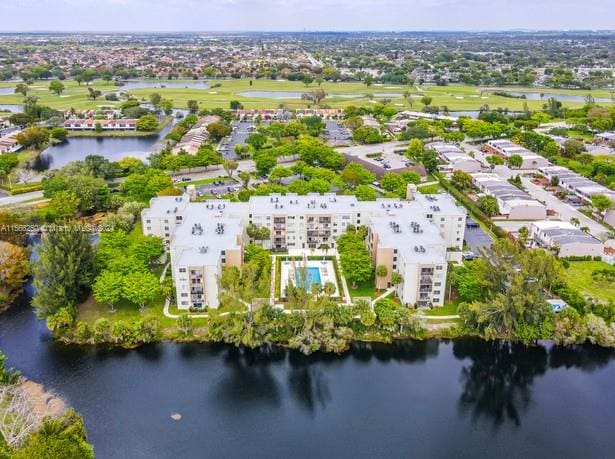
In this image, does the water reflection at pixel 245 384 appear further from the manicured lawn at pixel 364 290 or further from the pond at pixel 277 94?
the pond at pixel 277 94

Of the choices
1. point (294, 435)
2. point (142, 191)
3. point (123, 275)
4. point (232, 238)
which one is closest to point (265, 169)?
point (142, 191)

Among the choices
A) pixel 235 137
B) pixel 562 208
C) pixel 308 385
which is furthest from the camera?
pixel 235 137

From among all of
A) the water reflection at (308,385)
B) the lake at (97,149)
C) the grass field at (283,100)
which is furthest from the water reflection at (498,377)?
the grass field at (283,100)

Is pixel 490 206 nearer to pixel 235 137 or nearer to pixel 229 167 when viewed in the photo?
pixel 229 167

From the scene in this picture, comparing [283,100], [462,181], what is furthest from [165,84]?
[462,181]

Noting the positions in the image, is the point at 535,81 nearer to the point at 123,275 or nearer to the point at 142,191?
the point at 142,191
